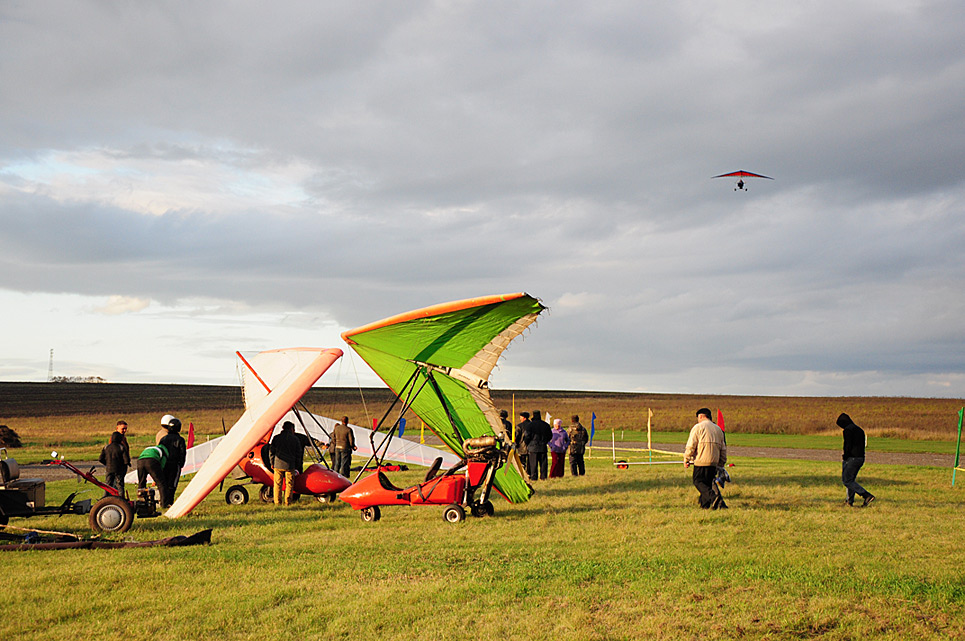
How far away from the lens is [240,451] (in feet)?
38.3

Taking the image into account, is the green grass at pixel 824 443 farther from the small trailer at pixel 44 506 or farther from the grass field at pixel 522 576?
the small trailer at pixel 44 506

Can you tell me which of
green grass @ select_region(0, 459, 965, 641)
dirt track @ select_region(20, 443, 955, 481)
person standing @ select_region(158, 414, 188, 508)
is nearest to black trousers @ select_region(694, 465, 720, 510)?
green grass @ select_region(0, 459, 965, 641)

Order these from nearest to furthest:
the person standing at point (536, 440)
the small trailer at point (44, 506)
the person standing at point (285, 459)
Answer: the small trailer at point (44, 506) → the person standing at point (285, 459) → the person standing at point (536, 440)

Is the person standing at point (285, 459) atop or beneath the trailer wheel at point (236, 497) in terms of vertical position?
atop

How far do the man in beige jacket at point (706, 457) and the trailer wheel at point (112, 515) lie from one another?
8.72 metres

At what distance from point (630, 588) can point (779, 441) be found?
110 feet

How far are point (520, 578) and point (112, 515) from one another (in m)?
6.53

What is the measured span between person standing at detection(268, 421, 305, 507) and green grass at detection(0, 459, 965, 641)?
1.43 meters

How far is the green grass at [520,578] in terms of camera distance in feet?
19.8

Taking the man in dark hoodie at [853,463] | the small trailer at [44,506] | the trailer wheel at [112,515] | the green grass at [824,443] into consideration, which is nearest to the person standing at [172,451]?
the small trailer at [44,506]

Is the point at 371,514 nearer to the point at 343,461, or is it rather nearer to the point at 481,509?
the point at 481,509

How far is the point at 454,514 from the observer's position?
38.1 ft

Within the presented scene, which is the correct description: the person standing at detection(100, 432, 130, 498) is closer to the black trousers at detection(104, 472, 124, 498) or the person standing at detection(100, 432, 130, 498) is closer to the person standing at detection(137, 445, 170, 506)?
the black trousers at detection(104, 472, 124, 498)

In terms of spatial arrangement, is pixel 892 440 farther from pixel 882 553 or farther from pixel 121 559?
pixel 121 559
